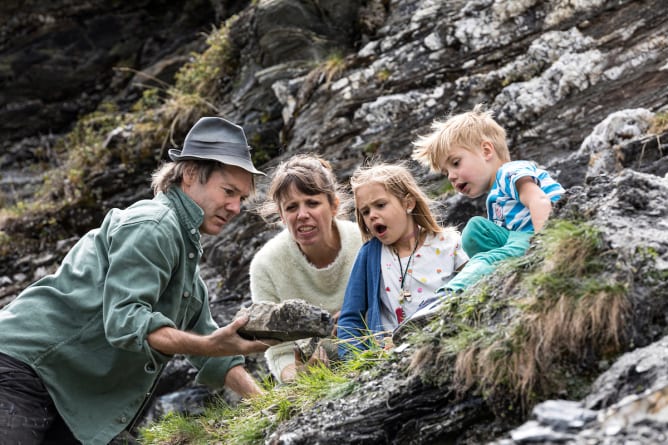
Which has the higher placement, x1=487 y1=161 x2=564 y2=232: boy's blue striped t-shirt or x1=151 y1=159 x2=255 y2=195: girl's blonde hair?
x1=151 y1=159 x2=255 y2=195: girl's blonde hair

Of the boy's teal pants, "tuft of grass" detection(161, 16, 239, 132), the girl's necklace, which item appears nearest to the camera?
the boy's teal pants

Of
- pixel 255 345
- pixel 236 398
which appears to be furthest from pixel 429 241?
pixel 236 398

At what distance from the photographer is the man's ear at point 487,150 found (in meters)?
5.26

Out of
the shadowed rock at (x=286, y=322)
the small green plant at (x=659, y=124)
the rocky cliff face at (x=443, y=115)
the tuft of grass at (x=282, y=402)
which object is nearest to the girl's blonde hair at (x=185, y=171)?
the shadowed rock at (x=286, y=322)

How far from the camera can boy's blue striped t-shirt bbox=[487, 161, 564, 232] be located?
15.7 feet

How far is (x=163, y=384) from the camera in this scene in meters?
8.54

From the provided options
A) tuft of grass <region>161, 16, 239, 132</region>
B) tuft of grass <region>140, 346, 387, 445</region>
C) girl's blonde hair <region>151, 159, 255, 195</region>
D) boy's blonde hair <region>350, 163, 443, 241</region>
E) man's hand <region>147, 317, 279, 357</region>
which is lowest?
tuft of grass <region>140, 346, 387, 445</region>

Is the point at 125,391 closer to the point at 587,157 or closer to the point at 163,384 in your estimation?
the point at 163,384

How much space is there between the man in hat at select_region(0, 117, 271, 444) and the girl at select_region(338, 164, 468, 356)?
1.05 meters

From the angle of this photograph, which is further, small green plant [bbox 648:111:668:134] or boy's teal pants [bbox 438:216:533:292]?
small green plant [bbox 648:111:668:134]

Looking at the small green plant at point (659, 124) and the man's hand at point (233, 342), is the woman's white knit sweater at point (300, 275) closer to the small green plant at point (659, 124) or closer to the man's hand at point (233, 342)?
the man's hand at point (233, 342)

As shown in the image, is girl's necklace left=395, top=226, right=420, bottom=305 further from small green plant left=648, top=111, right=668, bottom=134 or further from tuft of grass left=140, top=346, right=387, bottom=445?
small green plant left=648, top=111, right=668, bottom=134

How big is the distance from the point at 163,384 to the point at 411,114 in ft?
15.1

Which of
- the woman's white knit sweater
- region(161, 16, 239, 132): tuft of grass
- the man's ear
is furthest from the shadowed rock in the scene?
region(161, 16, 239, 132): tuft of grass
